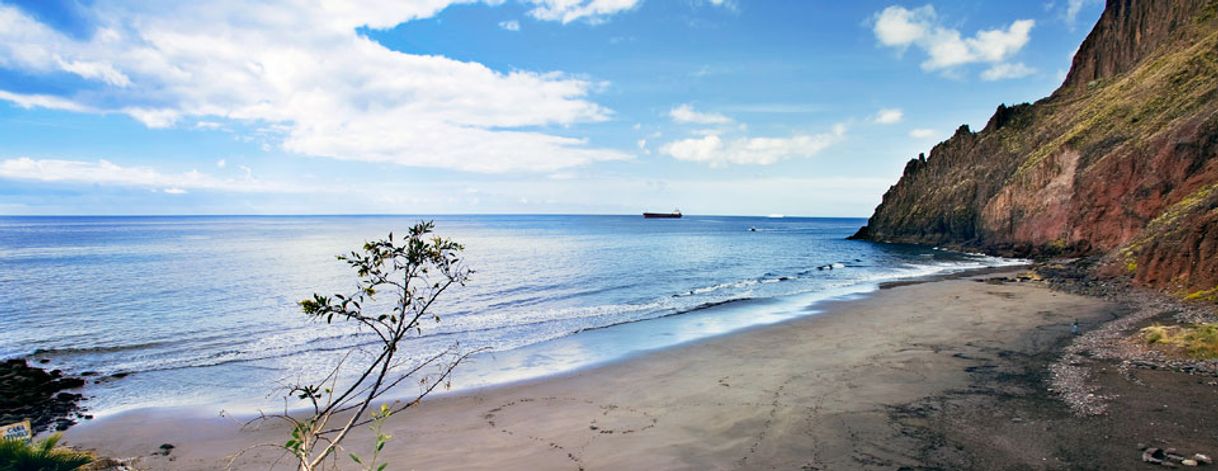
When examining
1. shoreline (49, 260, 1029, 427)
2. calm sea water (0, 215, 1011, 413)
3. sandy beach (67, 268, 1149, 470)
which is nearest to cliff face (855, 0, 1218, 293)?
calm sea water (0, 215, 1011, 413)

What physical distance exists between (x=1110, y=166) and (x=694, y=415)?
50.4 metres

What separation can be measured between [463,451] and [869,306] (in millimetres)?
24892

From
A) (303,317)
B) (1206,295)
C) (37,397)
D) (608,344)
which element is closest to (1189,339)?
(1206,295)

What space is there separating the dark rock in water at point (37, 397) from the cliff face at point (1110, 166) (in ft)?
127

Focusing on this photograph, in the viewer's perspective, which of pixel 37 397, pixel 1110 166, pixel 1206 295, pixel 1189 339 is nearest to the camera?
pixel 1189 339

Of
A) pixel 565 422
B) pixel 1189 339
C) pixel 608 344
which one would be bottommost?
pixel 608 344

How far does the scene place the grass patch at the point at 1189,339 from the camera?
14734 mm

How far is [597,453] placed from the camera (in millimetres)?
11109

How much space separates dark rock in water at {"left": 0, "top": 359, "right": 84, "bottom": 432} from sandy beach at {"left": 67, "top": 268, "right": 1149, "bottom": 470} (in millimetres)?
1403

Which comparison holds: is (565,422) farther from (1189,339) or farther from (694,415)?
(1189,339)

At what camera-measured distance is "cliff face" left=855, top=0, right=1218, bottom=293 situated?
Answer: 3212 cm

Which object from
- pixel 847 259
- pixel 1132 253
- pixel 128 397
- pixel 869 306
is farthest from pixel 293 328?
pixel 847 259

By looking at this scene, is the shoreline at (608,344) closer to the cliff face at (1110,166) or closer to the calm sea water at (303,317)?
the calm sea water at (303,317)

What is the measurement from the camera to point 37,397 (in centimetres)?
1623
